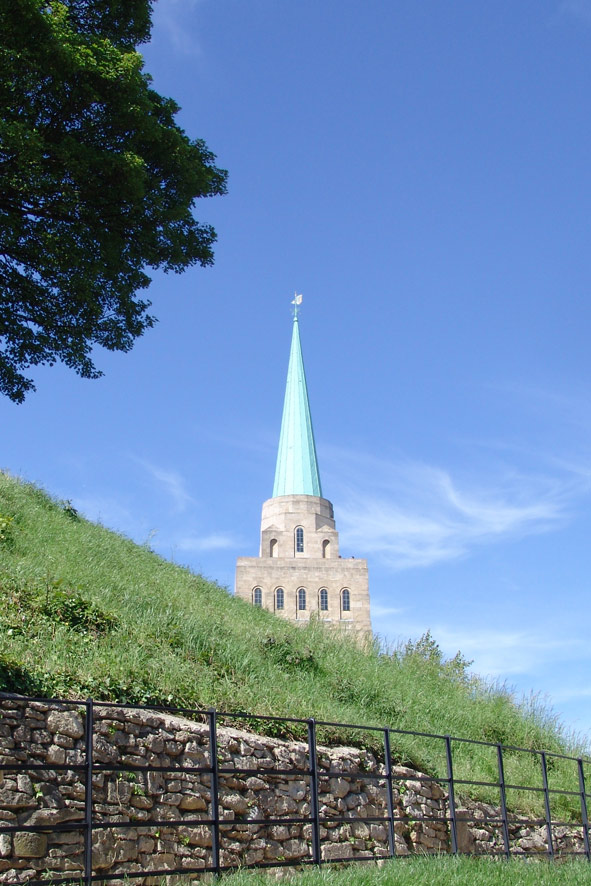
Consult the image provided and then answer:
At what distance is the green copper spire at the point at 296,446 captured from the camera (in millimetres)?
59438

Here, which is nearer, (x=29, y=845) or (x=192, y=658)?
(x=29, y=845)

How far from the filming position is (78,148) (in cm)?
1310

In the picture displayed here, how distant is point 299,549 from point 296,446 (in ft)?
27.4

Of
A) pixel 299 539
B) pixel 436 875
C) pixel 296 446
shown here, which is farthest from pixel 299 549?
pixel 436 875

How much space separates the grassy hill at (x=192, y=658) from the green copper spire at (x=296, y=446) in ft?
128

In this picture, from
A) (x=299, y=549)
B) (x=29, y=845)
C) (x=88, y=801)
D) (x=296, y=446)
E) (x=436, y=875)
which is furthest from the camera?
(x=296, y=446)

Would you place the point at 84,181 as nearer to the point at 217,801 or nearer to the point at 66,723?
the point at 66,723

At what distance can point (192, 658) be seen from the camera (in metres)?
12.5

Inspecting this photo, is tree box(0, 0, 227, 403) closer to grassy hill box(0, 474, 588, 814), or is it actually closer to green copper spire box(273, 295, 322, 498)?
grassy hill box(0, 474, 588, 814)

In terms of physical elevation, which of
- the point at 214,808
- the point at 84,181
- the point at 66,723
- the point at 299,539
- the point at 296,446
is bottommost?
the point at 214,808

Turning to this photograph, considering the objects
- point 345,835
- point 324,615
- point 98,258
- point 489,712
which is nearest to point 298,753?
point 345,835

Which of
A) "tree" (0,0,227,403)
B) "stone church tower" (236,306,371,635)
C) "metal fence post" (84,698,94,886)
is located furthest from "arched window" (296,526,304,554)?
"metal fence post" (84,698,94,886)

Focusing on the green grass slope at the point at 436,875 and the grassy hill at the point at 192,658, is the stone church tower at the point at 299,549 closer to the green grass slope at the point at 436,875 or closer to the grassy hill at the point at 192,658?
the grassy hill at the point at 192,658

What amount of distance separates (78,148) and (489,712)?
13834 mm
